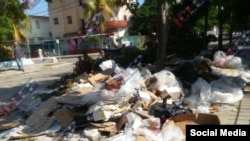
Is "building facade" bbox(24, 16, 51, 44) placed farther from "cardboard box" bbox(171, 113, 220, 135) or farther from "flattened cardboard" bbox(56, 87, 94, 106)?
"cardboard box" bbox(171, 113, 220, 135)

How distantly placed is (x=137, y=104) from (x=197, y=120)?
59.8 inches

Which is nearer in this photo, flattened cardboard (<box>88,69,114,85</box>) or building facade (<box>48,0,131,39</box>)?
flattened cardboard (<box>88,69,114,85</box>)

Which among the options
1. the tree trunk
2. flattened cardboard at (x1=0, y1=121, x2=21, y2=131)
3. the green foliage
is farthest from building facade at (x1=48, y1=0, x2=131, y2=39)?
flattened cardboard at (x1=0, y1=121, x2=21, y2=131)

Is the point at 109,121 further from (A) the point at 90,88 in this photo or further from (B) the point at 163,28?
(B) the point at 163,28

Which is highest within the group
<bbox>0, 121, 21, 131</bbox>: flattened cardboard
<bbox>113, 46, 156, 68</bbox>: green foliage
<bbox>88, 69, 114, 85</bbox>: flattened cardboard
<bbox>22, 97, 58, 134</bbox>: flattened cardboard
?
<bbox>113, 46, 156, 68</bbox>: green foliage

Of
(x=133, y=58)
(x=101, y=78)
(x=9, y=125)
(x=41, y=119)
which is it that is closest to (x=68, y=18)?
(x=133, y=58)

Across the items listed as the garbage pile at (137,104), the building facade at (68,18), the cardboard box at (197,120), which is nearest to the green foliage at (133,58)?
the garbage pile at (137,104)

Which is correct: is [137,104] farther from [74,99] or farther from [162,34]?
[162,34]

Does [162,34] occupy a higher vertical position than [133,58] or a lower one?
higher

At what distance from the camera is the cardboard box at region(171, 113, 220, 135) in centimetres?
568

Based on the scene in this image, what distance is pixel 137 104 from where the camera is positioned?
693 cm

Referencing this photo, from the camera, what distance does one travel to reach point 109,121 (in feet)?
21.1

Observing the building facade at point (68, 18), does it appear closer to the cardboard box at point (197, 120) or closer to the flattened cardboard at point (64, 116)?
the flattened cardboard at point (64, 116)

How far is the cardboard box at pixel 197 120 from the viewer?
224 inches
